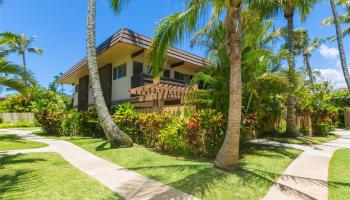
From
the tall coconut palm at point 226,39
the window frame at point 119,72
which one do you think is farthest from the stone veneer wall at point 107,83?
the tall coconut palm at point 226,39

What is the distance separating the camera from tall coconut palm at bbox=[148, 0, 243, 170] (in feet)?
21.1

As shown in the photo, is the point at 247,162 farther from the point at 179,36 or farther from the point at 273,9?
the point at 273,9

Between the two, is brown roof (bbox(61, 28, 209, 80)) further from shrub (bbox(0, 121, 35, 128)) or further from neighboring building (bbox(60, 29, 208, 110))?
shrub (bbox(0, 121, 35, 128))

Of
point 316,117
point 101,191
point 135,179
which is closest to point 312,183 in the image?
point 135,179

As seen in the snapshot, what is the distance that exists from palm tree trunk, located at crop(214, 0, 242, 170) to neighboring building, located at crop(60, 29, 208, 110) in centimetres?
576

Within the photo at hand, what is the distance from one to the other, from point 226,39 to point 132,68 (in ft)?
36.0

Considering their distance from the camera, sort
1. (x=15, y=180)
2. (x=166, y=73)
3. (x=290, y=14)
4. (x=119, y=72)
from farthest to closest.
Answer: (x=166, y=73)
(x=119, y=72)
(x=290, y=14)
(x=15, y=180)

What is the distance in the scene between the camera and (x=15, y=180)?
6113 millimetres

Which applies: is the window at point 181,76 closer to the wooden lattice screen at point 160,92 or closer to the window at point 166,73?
the window at point 166,73

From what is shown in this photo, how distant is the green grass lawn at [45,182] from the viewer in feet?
16.6

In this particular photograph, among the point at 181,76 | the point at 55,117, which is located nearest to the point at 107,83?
the point at 55,117

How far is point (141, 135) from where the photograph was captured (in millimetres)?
11266

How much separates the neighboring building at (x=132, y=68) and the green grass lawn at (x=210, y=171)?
4.09 m

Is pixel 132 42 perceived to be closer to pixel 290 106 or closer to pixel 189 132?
pixel 189 132
